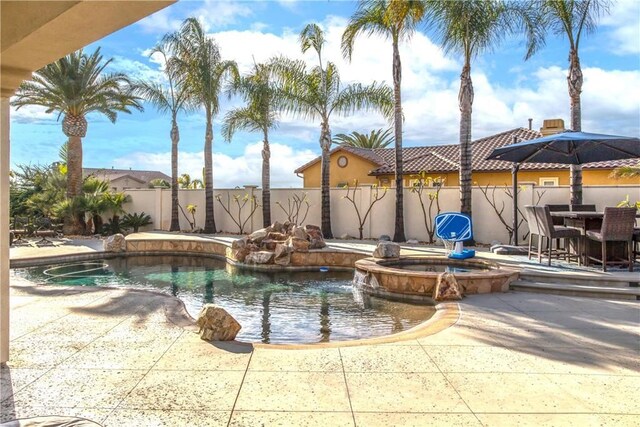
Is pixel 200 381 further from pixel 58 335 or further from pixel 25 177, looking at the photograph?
pixel 25 177

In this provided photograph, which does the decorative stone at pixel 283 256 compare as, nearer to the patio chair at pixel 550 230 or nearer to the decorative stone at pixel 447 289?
the decorative stone at pixel 447 289

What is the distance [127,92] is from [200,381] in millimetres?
18954

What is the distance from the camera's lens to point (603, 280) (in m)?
7.66

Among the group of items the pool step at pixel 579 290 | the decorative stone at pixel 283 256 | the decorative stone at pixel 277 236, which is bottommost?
the pool step at pixel 579 290

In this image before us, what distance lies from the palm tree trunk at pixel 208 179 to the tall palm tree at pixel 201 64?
0.14 ft

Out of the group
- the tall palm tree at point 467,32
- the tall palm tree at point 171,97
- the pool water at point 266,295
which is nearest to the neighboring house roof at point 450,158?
the tall palm tree at point 467,32

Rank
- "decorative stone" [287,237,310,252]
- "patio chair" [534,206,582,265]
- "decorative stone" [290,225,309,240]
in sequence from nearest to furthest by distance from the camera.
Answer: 1. "patio chair" [534,206,582,265]
2. "decorative stone" [287,237,310,252]
3. "decorative stone" [290,225,309,240]

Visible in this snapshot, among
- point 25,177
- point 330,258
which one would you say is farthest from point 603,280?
point 25,177

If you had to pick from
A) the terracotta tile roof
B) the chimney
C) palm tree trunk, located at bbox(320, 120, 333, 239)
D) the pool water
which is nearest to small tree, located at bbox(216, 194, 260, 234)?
palm tree trunk, located at bbox(320, 120, 333, 239)

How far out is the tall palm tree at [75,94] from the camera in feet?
60.0

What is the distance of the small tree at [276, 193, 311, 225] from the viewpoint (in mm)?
18013

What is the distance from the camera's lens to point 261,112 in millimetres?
17734

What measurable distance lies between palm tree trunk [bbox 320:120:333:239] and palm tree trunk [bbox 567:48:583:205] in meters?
7.93

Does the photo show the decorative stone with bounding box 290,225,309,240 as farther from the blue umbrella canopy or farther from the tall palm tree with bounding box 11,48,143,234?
the tall palm tree with bounding box 11,48,143,234
